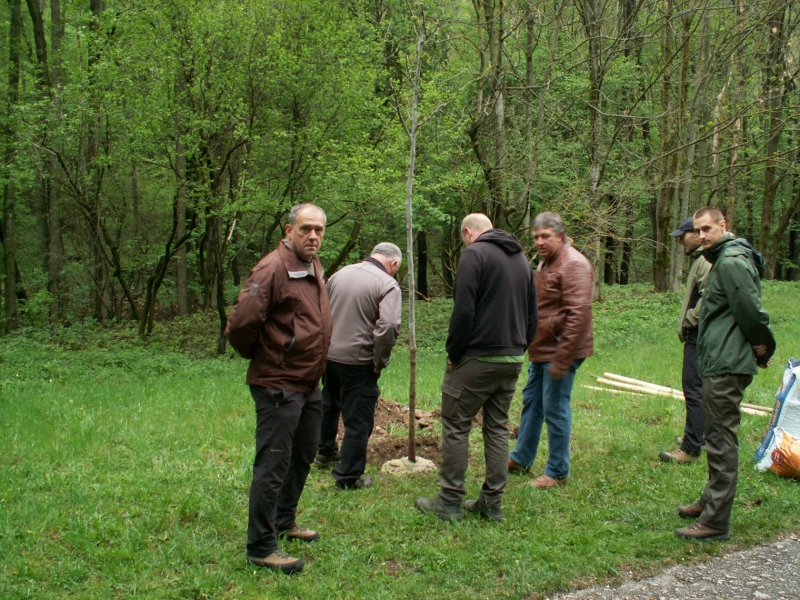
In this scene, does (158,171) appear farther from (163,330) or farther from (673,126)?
(673,126)

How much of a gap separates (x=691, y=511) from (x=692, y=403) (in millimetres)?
1462

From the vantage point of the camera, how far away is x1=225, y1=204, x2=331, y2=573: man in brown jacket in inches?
149

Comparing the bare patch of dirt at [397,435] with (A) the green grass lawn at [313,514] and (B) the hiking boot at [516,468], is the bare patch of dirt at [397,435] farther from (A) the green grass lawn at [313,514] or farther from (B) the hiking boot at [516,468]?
(B) the hiking boot at [516,468]

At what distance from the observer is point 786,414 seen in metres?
5.60

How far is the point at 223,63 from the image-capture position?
12.6 metres

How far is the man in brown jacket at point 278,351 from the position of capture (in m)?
3.77

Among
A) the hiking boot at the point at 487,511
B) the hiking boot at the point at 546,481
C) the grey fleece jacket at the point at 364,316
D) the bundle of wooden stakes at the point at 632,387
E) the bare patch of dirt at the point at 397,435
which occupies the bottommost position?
the bundle of wooden stakes at the point at 632,387

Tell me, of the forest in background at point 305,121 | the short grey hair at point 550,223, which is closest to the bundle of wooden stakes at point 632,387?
the short grey hair at point 550,223

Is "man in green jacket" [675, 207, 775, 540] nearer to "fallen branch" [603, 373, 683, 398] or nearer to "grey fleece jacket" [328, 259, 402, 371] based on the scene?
"grey fleece jacket" [328, 259, 402, 371]

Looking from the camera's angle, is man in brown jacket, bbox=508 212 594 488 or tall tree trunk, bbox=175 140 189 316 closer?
man in brown jacket, bbox=508 212 594 488

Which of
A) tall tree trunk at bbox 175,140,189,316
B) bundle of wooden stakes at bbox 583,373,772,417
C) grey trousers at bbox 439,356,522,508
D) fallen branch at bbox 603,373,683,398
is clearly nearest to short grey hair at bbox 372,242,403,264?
grey trousers at bbox 439,356,522,508

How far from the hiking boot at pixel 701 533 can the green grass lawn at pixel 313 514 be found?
2.8 inches

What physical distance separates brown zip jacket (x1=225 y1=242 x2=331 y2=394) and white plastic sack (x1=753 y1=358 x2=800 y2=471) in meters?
3.96

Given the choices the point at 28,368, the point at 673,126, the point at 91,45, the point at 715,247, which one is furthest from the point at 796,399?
the point at 673,126
